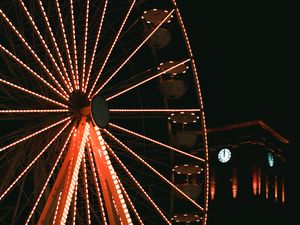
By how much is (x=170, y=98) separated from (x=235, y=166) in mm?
45246

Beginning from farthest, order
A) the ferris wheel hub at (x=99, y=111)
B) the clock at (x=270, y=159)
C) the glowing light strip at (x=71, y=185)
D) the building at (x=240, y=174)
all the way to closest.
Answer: the clock at (x=270, y=159) → the building at (x=240, y=174) → the ferris wheel hub at (x=99, y=111) → the glowing light strip at (x=71, y=185)

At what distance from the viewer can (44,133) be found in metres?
22.3

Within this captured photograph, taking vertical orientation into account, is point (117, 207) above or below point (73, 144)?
below

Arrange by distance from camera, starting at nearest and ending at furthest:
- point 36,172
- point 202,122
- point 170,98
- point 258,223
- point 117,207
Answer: point 117,207 → point 36,172 → point 202,122 → point 170,98 → point 258,223

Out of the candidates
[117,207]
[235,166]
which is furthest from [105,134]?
[235,166]

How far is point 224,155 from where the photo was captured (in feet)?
233

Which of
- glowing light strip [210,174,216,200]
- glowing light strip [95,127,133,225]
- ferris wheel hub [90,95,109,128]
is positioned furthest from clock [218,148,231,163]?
glowing light strip [95,127,133,225]

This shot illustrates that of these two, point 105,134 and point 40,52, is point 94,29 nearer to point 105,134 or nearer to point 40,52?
point 40,52

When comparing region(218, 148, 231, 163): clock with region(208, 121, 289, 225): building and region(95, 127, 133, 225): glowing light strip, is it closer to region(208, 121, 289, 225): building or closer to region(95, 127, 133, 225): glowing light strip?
region(208, 121, 289, 225): building

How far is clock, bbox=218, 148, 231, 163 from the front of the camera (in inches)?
2788

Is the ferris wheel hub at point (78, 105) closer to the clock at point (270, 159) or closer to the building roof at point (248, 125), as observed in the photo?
the building roof at point (248, 125)

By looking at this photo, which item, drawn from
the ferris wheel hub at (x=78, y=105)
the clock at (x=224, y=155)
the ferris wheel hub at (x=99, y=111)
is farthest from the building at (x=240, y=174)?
the ferris wheel hub at (x=78, y=105)

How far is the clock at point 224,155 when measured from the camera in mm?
70812

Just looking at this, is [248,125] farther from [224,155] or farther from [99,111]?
[99,111]
